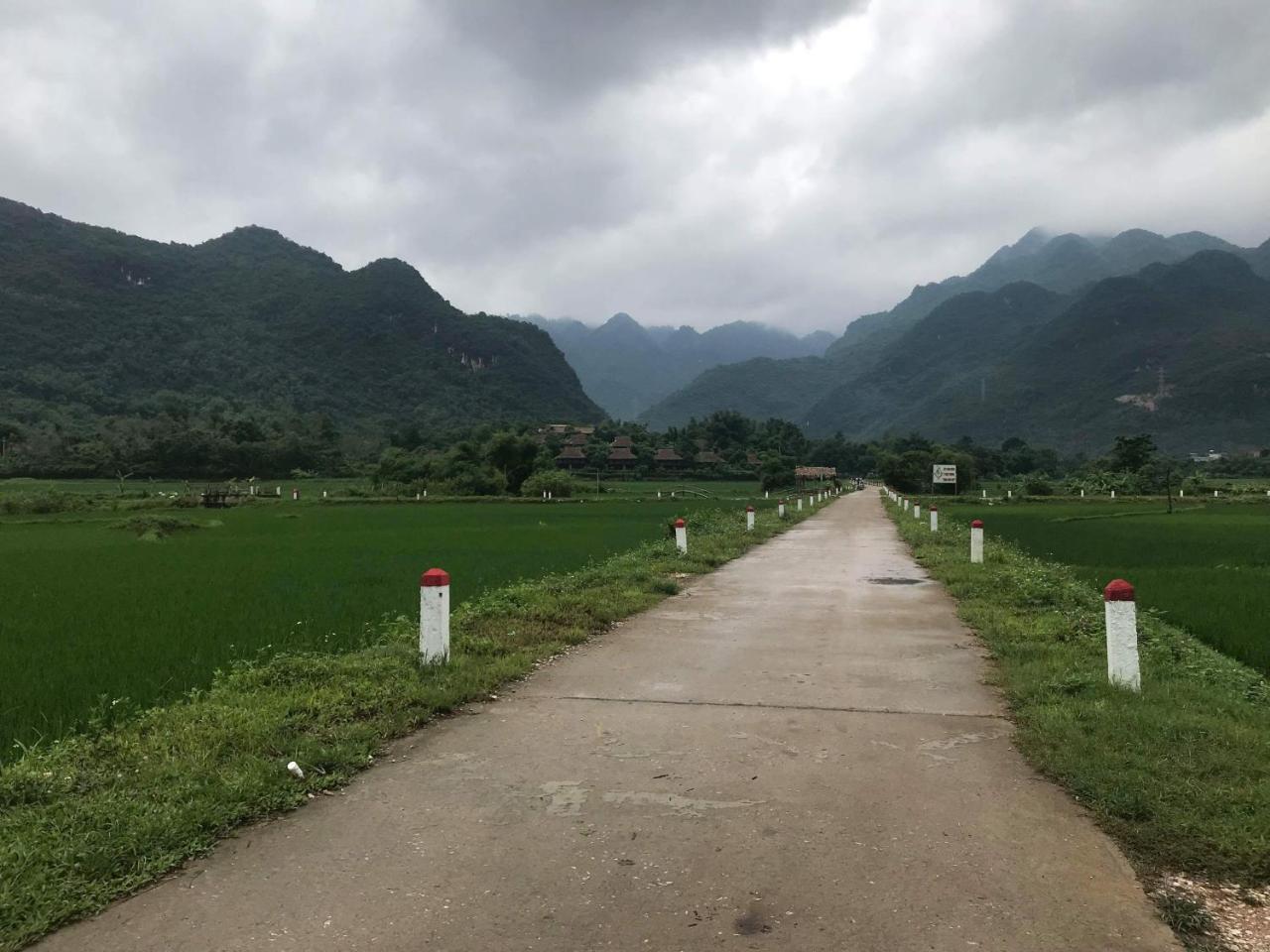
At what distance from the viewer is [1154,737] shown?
4.38 m

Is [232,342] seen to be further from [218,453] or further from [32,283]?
[218,453]

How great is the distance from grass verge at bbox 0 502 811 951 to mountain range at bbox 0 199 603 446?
90364mm

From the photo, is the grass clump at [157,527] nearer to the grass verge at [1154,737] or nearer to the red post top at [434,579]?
the red post top at [434,579]

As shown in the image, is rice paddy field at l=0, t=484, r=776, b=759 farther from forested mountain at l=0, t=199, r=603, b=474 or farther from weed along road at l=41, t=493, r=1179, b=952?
forested mountain at l=0, t=199, r=603, b=474

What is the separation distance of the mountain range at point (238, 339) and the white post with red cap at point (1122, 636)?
94324 millimetres

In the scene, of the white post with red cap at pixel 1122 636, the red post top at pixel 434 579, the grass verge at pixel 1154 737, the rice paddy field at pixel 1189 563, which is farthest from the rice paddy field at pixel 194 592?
the rice paddy field at pixel 1189 563

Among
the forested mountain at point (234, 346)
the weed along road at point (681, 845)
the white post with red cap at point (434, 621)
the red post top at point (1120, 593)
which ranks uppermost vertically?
the forested mountain at point (234, 346)

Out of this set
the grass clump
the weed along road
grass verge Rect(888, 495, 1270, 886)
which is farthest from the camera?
the grass clump

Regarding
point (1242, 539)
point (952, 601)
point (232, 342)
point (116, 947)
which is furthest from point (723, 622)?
point (232, 342)

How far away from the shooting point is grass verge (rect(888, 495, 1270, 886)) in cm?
326

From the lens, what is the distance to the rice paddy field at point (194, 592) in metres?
6.04

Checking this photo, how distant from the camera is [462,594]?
35.6ft

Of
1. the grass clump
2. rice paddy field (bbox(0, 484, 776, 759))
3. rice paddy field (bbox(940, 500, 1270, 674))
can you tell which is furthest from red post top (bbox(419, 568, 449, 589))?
the grass clump

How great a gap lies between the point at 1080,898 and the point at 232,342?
135487 millimetres
